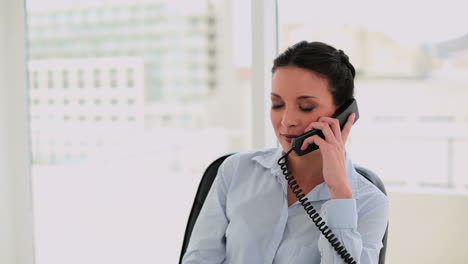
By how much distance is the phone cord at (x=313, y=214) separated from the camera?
122 cm

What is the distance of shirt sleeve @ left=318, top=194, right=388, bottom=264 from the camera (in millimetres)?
1229

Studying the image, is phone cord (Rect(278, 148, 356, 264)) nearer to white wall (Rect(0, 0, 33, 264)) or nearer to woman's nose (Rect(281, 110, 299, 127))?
woman's nose (Rect(281, 110, 299, 127))

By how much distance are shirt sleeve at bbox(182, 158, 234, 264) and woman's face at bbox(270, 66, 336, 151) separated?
26 centimetres

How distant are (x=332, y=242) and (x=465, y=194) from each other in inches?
32.2

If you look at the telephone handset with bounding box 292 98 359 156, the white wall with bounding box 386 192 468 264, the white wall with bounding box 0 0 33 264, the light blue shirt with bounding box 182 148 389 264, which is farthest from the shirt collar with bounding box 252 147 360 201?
the white wall with bounding box 0 0 33 264

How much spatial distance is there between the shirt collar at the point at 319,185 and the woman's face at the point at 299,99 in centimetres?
10

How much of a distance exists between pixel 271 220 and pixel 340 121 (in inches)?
12.3

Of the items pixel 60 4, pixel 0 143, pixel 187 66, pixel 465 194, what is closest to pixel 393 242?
pixel 465 194

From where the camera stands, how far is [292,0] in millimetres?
2031

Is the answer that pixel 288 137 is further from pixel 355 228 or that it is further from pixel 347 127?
pixel 355 228

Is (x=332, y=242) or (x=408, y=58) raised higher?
(x=408, y=58)

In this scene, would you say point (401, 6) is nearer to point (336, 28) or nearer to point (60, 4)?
point (336, 28)

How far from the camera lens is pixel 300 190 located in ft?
4.45

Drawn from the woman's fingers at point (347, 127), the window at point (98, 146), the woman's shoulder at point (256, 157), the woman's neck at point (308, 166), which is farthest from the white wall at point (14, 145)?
the woman's fingers at point (347, 127)
